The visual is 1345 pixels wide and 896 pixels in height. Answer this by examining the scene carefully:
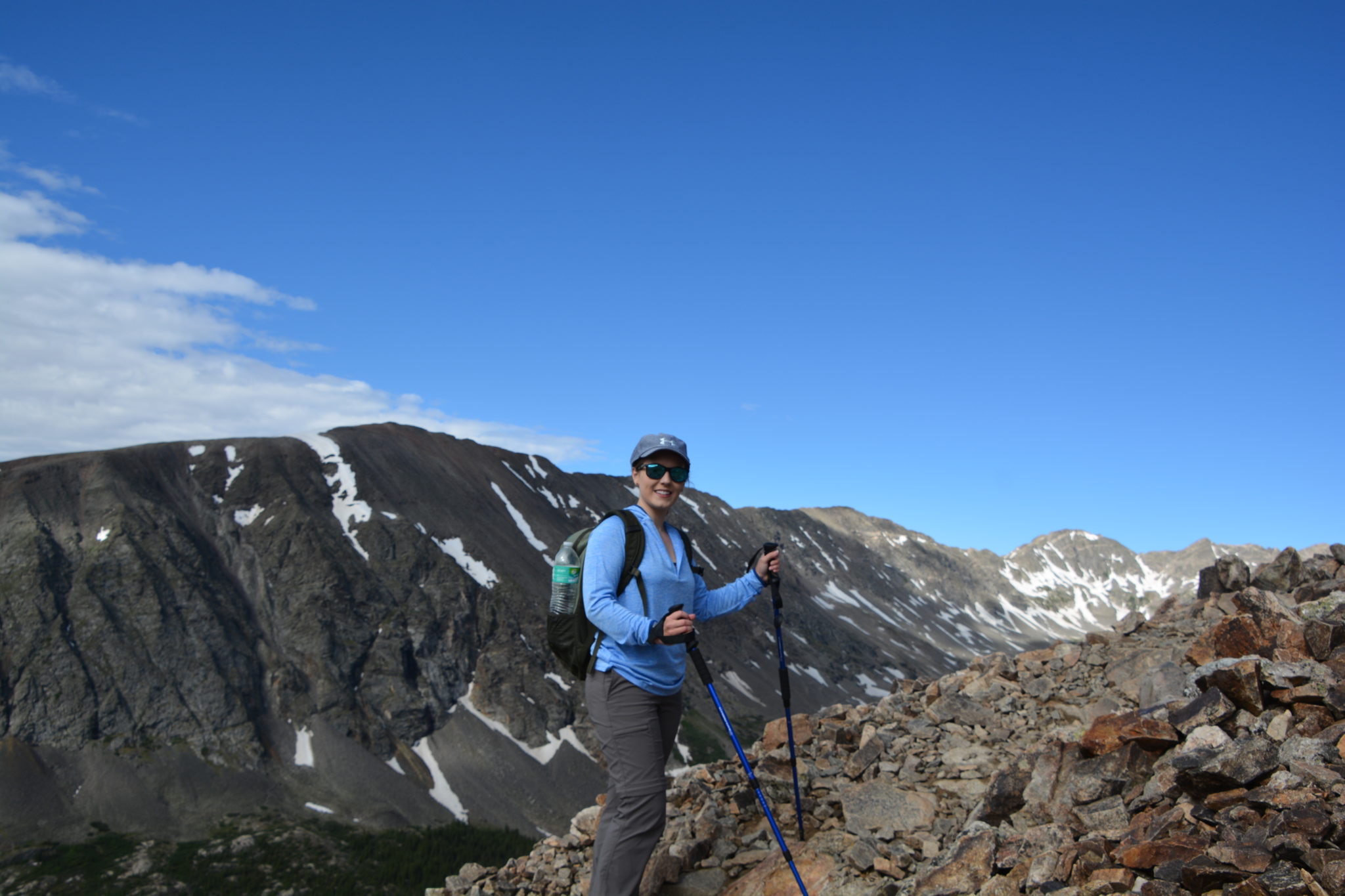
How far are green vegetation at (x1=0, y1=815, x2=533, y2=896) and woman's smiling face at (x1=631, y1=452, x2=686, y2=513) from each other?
2386 inches

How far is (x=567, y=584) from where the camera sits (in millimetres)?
6328

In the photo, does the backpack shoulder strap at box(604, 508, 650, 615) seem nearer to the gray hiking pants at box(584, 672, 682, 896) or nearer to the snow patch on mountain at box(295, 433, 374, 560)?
the gray hiking pants at box(584, 672, 682, 896)

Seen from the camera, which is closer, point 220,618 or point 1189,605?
point 1189,605

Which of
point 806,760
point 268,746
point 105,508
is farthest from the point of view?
point 105,508

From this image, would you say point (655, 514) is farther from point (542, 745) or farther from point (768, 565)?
point (542, 745)

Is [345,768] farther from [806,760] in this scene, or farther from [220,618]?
[806,760]

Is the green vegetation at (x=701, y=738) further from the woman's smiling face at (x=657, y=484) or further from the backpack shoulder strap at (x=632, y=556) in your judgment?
the backpack shoulder strap at (x=632, y=556)

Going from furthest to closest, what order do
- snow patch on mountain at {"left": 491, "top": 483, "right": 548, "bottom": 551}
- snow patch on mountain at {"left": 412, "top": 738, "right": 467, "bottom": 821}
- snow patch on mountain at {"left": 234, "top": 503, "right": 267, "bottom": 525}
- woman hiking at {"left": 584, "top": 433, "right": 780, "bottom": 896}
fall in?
snow patch on mountain at {"left": 491, "top": 483, "right": 548, "bottom": 551}, snow patch on mountain at {"left": 234, "top": 503, "right": 267, "bottom": 525}, snow patch on mountain at {"left": 412, "top": 738, "right": 467, "bottom": 821}, woman hiking at {"left": 584, "top": 433, "right": 780, "bottom": 896}

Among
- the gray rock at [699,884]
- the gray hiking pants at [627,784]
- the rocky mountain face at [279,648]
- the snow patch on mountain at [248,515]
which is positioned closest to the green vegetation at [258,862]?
the rocky mountain face at [279,648]

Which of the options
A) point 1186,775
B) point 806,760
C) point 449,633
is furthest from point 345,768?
point 1186,775

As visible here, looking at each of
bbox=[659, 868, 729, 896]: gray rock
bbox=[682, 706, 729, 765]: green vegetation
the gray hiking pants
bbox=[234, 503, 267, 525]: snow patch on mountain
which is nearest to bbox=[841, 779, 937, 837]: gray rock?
bbox=[659, 868, 729, 896]: gray rock

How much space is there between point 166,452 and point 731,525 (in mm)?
118075

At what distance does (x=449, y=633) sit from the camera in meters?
94.0

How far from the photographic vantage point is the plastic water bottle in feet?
20.7
